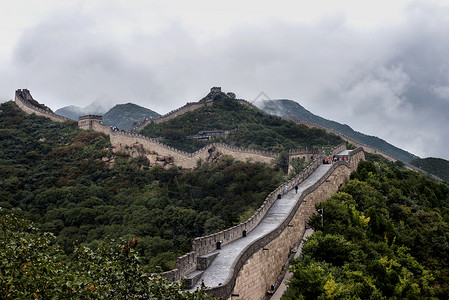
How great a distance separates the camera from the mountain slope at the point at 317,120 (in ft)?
276

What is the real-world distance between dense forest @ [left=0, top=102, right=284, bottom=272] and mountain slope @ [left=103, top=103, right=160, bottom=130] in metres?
61.3

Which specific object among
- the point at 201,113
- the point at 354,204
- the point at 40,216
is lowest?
the point at 40,216

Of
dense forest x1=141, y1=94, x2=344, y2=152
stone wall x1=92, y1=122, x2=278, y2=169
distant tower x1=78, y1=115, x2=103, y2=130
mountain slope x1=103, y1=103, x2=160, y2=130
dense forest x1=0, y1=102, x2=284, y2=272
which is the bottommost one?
dense forest x1=0, y1=102, x2=284, y2=272

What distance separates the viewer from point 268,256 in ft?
55.3

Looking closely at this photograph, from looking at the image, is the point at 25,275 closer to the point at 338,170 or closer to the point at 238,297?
the point at 238,297

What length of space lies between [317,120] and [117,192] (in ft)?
244

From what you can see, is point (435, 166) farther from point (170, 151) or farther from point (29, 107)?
point (29, 107)

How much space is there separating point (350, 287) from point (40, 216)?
27.6 m

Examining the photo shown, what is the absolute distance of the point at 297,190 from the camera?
81.8 feet

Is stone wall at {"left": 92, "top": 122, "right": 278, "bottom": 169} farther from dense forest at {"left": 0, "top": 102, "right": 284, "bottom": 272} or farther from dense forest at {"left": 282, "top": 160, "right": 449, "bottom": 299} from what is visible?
dense forest at {"left": 282, "top": 160, "right": 449, "bottom": 299}

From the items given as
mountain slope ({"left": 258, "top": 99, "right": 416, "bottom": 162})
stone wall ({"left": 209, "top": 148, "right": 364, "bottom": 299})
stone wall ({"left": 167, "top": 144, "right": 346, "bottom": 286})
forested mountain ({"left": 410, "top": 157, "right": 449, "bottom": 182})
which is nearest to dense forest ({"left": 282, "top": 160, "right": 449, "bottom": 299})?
stone wall ({"left": 209, "top": 148, "right": 364, "bottom": 299})

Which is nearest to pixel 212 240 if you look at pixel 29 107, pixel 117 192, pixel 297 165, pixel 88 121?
pixel 297 165

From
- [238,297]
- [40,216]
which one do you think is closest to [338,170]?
[238,297]

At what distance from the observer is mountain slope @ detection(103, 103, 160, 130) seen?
114963mm
